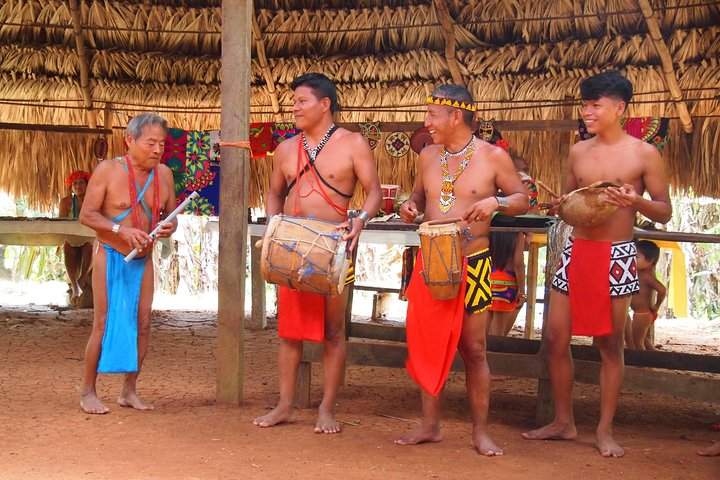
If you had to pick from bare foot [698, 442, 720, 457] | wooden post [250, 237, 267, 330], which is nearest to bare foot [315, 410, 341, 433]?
bare foot [698, 442, 720, 457]

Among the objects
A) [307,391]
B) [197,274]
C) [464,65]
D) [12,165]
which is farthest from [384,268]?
[307,391]

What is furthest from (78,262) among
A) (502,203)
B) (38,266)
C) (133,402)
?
(502,203)

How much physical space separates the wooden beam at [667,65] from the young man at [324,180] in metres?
4.15

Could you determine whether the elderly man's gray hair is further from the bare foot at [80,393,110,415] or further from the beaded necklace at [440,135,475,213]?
the beaded necklace at [440,135,475,213]

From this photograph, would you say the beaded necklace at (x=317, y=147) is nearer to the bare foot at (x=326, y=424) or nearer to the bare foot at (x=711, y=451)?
the bare foot at (x=326, y=424)

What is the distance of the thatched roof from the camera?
8109 mm

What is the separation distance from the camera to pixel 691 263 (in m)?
10.9

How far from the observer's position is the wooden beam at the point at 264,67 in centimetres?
906

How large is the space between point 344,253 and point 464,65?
5470 mm

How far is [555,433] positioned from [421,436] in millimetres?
686

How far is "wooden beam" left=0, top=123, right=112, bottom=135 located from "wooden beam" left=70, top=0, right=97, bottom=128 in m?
0.16

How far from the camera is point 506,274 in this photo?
639 centimetres

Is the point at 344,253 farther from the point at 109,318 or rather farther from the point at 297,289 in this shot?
the point at 109,318

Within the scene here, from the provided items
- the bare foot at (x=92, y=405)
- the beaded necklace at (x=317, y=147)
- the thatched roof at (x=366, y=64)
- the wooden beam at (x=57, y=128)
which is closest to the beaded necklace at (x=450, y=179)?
the beaded necklace at (x=317, y=147)
